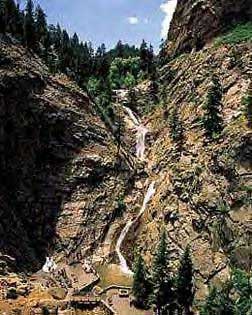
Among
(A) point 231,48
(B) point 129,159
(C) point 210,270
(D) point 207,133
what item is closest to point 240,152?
(D) point 207,133

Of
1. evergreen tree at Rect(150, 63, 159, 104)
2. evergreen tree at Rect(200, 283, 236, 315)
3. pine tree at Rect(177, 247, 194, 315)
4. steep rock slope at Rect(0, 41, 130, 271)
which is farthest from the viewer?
evergreen tree at Rect(150, 63, 159, 104)

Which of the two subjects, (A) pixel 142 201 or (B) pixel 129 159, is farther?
(B) pixel 129 159

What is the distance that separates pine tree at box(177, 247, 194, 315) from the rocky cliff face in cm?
5135

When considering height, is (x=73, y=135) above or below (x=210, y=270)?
above

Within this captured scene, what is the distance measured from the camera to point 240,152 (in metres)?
66.4

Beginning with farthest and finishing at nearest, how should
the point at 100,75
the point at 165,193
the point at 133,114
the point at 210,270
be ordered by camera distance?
1. the point at 100,75
2. the point at 133,114
3. the point at 165,193
4. the point at 210,270

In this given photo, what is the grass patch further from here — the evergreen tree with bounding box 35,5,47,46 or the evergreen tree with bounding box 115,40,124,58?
the evergreen tree with bounding box 115,40,124,58

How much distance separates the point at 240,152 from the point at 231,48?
25.3 m

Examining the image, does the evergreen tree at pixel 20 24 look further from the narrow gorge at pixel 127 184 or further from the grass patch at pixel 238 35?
the grass patch at pixel 238 35

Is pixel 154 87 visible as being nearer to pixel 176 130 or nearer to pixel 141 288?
pixel 176 130

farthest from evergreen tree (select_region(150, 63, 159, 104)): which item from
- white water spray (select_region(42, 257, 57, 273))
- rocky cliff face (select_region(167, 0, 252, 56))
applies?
white water spray (select_region(42, 257, 57, 273))

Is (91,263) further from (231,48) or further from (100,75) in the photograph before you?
(100,75)

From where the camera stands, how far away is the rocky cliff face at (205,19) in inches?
3770

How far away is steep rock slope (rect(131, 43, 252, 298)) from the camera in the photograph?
60.5 metres
